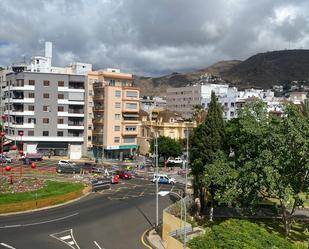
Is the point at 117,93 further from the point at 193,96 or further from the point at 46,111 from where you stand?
the point at 193,96

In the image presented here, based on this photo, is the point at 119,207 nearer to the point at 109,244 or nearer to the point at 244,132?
the point at 109,244

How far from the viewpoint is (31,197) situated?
162 ft

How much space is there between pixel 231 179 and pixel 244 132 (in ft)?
14.5

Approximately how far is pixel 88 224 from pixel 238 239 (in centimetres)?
2065

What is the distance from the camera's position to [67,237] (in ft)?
125

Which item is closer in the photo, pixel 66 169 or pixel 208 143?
pixel 208 143

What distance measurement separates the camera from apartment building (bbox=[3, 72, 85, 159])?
→ 98062mm

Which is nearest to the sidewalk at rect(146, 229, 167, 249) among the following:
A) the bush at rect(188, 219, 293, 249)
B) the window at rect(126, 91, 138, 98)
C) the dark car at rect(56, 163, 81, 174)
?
the bush at rect(188, 219, 293, 249)

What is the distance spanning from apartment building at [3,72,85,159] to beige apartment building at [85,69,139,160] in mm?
2846

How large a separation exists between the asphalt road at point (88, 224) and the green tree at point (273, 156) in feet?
34.9

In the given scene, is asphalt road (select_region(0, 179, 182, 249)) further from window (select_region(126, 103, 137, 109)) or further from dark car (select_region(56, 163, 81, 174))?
window (select_region(126, 103, 137, 109))

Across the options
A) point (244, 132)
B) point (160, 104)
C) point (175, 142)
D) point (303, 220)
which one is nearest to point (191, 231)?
point (244, 132)

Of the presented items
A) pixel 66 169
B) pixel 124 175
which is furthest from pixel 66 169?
pixel 124 175

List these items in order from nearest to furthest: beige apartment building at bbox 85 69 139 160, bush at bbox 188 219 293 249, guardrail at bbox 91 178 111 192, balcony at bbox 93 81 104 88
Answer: bush at bbox 188 219 293 249 < guardrail at bbox 91 178 111 192 < beige apartment building at bbox 85 69 139 160 < balcony at bbox 93 81 104 88
